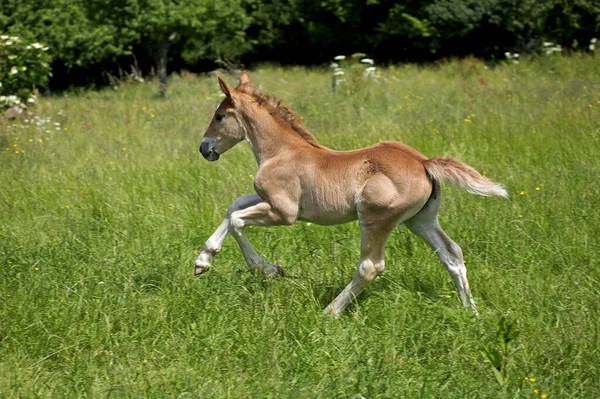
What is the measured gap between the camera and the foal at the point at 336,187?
5457 mm

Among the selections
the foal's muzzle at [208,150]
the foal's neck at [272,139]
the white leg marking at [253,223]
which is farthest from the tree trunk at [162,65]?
the white leg marking at [253,223]

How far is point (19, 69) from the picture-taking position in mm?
12859

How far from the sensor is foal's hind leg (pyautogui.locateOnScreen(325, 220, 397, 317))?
18.0ft

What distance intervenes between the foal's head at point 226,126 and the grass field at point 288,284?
102cm

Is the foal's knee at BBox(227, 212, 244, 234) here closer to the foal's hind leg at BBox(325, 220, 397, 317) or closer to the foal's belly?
the foal's belly

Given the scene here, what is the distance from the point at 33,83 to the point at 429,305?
10.0 metres

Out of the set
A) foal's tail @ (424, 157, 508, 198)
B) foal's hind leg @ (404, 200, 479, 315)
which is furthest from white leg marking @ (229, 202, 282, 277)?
foal's tail @ (424, 157, 508, 198)

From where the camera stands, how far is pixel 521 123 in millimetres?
10609

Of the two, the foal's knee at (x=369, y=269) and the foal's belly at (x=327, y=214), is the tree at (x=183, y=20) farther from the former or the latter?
the foal's knee at (x=369, y=269)

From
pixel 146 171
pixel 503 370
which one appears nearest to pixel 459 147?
pixel 146 171

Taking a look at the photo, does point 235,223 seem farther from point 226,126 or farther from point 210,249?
point 226,126

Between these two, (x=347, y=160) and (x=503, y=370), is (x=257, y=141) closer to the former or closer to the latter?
(x=347, y=160)

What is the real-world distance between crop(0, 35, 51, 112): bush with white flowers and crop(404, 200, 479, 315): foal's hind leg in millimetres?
8610

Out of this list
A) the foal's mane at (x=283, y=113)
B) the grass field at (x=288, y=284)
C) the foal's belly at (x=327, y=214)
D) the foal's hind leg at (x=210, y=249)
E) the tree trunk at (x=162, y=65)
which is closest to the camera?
the grass field at (x=288, y=284)
